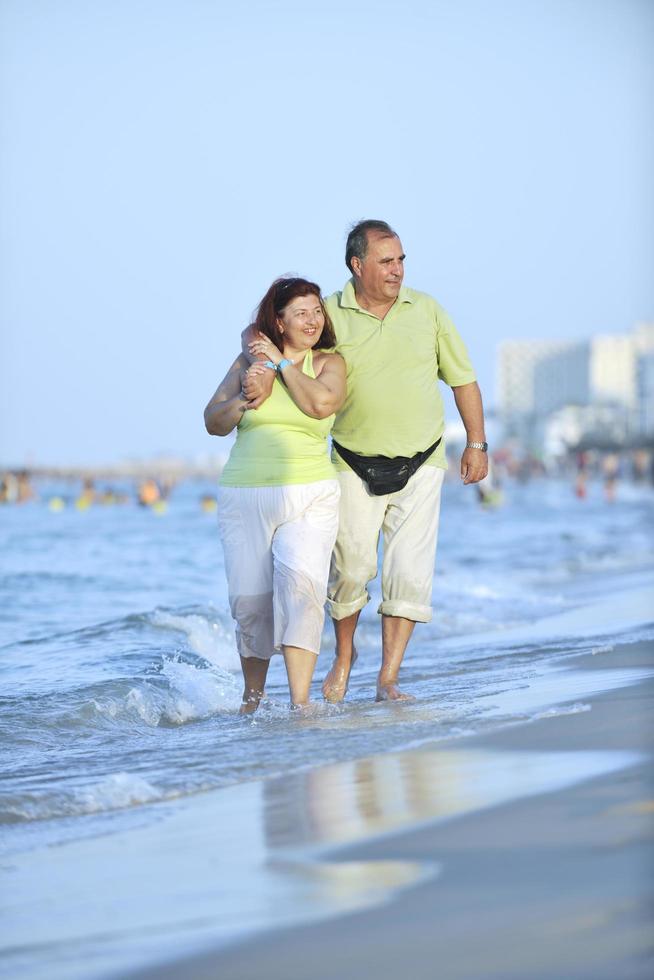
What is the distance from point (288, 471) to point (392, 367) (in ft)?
2.05

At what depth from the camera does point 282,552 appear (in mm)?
4977

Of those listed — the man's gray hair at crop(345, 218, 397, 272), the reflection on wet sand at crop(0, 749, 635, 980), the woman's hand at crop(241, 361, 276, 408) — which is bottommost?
the reflection on wet sand at crop(0, 749, 635, 980)

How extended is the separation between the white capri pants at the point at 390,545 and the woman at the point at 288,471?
0.94 feet

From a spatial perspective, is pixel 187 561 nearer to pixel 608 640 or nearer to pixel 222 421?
pixel 608 640

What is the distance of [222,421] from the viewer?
4.92 meters

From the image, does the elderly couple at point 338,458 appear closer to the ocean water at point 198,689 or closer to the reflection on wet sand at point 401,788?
the ocean water at point 198,689

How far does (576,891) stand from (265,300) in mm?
2973

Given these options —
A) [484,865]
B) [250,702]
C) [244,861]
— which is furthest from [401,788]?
[250,702]

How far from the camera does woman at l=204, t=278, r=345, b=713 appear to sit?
4.95 m

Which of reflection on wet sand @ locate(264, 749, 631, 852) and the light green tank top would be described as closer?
reflection on wet sand @ locate(264, 749, 631, 852)

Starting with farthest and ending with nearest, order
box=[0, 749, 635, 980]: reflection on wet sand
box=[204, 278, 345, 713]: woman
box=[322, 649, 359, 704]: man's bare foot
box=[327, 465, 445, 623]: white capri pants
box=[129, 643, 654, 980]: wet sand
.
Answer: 1. box=[322, 649, 359, 704]: man's bare foot
2. box=[327, 465, 445, 623]: white capri pants
3. box=[204, 278, 345, 713]: woman
4. box=[0, 749, 635, 980]: reflection on wet sand
5. box=[129, 643, 654, 980]: wet sand

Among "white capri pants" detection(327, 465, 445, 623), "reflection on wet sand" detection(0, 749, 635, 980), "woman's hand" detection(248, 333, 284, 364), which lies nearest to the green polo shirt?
"white capri pants" detection(327, 465, 445, 623)

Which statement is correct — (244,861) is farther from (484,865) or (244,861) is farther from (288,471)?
(288,471)

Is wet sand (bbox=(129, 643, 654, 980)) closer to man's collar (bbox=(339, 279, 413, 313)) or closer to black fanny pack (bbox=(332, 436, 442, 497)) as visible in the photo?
black fanny pack (bbox=(332, 436, 442, 497))
